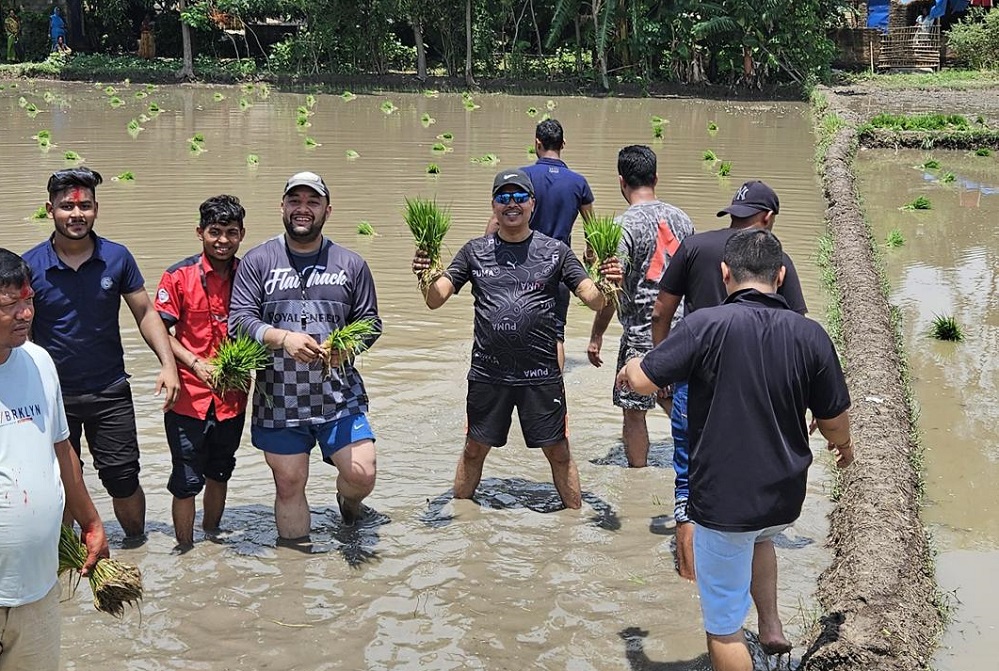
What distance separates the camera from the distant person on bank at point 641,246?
622 cm

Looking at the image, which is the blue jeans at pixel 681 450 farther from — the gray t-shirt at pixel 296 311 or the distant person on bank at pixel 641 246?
the gray t-shirt at pixel 296 311

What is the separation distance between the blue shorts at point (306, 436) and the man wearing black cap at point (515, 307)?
0.71m

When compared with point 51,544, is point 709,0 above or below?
above

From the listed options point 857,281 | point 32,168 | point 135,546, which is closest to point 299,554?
point 135,546

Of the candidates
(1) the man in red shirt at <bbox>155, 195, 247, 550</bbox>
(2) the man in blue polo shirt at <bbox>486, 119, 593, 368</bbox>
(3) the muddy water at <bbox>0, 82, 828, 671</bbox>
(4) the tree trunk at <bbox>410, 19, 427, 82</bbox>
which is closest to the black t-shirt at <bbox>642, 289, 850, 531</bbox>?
(3) the muddy water at <bbox>0, 82, 828, 671</bbox>

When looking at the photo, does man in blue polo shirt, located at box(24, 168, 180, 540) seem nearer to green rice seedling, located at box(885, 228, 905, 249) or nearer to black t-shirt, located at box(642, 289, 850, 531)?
black t-shirt, located at box(642, 289, 850, 531)

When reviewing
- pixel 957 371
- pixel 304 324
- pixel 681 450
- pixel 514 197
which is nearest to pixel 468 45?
pixel 957 371

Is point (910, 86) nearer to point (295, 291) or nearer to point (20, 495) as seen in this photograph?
point (295, 291)

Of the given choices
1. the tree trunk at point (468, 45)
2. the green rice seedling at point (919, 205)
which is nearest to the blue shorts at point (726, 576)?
the green rice seedling at point (919, 205)

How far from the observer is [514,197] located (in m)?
5.72

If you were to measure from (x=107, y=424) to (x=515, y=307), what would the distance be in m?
2.03

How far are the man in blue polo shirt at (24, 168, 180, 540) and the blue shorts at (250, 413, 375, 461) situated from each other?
495 millimetres

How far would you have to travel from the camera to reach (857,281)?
32.7ft

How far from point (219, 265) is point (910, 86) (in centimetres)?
2638
